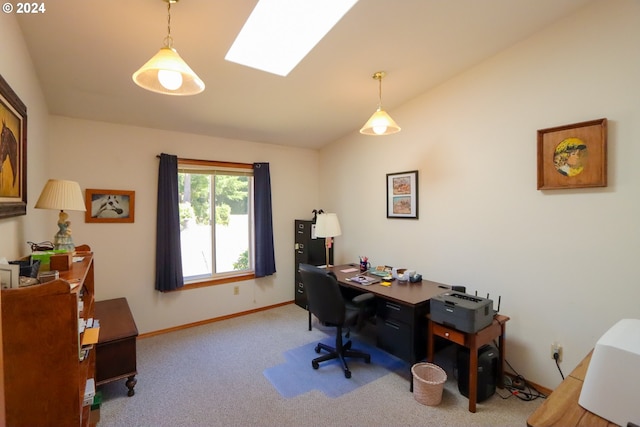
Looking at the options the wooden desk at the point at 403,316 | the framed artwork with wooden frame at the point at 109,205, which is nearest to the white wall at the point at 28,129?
the framed artwork with wooden frame at the point at 109,205

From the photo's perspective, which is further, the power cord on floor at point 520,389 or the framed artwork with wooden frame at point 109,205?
the framed artwork with wooden frame at point 109,205

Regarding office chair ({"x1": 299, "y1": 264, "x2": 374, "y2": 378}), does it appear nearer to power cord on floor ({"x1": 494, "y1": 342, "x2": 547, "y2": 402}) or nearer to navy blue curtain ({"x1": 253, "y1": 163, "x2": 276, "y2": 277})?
power cord on floor ({"x1": 494, "y1": 342, "x2": 547, "y2": 402})

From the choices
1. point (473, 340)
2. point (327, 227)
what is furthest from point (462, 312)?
point (327, 227)

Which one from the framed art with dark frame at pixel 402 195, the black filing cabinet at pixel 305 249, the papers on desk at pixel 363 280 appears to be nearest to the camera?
the papers on desk at pixel 363 280

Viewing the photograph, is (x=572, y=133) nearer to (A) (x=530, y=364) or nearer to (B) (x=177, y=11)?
(A) (x=530, y=364)

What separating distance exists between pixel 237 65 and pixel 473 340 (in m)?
2.80

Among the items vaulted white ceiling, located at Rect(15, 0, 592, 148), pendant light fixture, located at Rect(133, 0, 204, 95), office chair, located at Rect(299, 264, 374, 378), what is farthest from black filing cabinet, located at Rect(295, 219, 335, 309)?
pendant light fixture, located at Rect(133, 0, 204, 95)

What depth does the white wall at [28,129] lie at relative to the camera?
4.92 ft

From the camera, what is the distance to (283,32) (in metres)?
2.33

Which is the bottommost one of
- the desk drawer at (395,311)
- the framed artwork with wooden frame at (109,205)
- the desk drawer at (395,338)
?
the desk drawer at (395,338)

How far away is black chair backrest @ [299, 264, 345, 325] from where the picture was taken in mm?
2470

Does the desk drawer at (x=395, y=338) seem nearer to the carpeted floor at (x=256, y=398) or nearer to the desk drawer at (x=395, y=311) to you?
the desk drawer at (x=395, y=311)

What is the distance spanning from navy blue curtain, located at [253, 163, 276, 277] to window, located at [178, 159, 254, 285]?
135mm

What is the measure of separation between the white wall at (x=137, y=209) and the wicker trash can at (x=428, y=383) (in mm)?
2465
